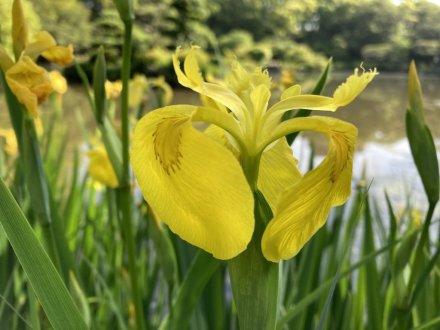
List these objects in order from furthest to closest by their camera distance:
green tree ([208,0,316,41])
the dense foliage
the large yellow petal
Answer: green tree ([208,0,316,41]), the dense foliage, the large yellow petal

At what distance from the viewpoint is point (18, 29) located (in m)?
0.47

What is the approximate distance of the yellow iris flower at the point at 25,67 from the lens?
16.9 inches

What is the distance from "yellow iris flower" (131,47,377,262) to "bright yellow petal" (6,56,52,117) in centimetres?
18

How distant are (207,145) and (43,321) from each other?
0.33m

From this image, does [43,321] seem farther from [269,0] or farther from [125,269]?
[269,0]

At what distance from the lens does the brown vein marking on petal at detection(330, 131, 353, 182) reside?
0.28m

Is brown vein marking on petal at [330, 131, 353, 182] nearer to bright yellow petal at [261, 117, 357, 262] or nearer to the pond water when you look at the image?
bright yellow petal at [261, 117, 357, 262]

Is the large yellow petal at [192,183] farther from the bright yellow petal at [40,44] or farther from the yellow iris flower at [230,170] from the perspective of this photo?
the bright yellow petal at [40,44]

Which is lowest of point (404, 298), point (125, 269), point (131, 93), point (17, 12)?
point (125, 269)

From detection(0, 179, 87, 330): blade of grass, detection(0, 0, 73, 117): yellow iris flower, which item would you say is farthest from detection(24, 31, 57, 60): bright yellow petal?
detection(0, 179, 87, 330): blade of grass

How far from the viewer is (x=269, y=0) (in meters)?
18.0

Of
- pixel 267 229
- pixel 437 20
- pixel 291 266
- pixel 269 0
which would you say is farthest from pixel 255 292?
pixel 437 20

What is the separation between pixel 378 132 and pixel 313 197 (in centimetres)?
637

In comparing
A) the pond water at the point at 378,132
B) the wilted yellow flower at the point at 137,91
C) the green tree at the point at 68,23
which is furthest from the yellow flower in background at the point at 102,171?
the green tree at the point at 68,23
